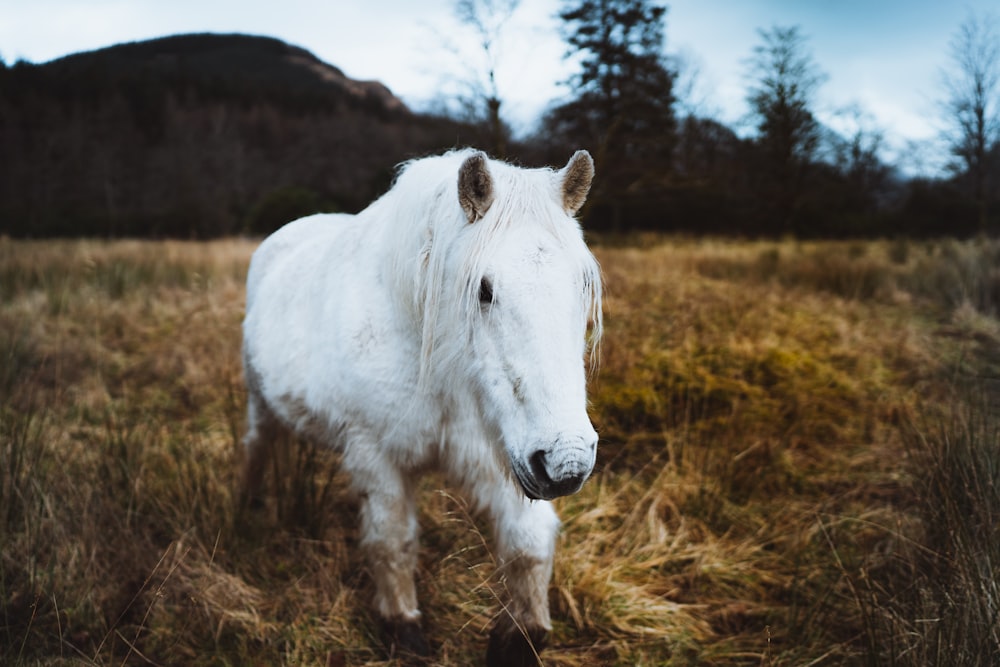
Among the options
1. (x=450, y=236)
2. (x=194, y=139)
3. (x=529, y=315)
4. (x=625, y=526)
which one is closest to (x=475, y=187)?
(x=450, y=236)

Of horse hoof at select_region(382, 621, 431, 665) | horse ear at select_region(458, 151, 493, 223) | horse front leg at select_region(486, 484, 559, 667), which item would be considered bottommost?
horse hoof at select_region(382, 621, 431, 665)

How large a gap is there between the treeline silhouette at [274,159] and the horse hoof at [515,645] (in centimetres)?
352

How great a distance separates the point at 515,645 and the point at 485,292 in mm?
1289

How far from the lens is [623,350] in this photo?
4.39 metres

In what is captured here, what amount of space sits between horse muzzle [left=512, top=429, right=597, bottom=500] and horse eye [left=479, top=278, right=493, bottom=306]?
0.43 meters

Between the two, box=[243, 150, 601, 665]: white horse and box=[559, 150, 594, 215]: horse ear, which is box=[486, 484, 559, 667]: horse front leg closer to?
box=[243, 150, 601, 665]: white horse

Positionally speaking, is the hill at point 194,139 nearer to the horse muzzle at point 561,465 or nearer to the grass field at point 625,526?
the grass field at point 625,526

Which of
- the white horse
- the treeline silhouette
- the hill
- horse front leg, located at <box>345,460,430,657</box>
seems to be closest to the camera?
the white horse

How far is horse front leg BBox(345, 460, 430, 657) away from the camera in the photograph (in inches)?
78.8

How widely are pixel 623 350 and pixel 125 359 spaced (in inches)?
203

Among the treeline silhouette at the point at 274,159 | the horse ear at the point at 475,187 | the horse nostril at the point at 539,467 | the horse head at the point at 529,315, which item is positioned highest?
the treeline silhouette at the point at 274,159

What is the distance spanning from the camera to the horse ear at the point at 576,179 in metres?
1.67

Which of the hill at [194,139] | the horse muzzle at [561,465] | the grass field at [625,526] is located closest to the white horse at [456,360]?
the horse muzzle at [561,465]

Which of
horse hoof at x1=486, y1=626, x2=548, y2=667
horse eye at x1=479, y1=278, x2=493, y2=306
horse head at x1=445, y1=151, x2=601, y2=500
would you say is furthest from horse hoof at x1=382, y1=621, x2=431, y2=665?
horse eye at x1=479, y1=278, x2=493, y2=306
